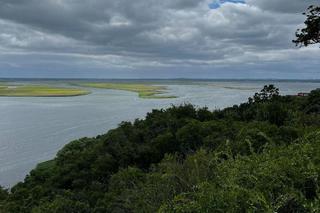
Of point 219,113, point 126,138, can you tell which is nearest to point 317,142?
Answer: point 126,138

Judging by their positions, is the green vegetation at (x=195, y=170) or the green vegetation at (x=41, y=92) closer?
the green vegetation at (x=195, y=170)

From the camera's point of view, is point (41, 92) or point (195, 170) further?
point (41, 92)

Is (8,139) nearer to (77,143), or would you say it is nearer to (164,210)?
(77,143)

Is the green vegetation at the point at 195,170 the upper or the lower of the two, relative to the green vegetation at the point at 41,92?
upper

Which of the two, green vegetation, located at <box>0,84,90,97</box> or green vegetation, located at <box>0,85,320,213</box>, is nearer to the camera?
green vegetation, located at <box>0,85,320,213</box>

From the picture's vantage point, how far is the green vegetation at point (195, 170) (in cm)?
672

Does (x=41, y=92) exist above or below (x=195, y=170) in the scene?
below

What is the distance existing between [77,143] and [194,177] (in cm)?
3090

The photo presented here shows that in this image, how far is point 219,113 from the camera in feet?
117

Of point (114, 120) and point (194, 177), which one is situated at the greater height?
point (194, 177)

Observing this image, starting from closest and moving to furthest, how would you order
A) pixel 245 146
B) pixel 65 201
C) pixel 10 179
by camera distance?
pixel 65 201
pixel 245 146
pixel 10 179

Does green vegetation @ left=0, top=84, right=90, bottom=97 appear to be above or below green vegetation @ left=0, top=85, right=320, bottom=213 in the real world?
below

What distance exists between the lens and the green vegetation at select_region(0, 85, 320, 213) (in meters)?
6.72

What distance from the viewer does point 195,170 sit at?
32.8ft
